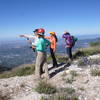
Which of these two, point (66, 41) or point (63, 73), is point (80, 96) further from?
point (66, 41)

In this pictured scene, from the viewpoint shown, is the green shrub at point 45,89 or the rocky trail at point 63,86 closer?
the rocky trail at point 63,86

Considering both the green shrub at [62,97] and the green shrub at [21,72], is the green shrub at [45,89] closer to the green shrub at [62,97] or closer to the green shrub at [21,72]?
the green shrub at [62,97]

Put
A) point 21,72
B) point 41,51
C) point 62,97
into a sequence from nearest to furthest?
point 62,97
point 41,51
point 21,72

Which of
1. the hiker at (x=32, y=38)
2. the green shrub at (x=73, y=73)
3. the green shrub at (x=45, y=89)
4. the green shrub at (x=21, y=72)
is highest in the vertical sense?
the hiker at (x=32, y=38)

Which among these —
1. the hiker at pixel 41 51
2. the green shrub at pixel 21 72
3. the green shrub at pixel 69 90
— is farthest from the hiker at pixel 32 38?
the green shrub at pixel 69 90

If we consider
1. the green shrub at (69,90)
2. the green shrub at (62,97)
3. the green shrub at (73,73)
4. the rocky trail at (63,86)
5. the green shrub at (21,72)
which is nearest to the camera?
the green shrub at (62,97)

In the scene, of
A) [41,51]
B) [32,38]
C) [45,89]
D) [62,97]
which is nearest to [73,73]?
[41,51]

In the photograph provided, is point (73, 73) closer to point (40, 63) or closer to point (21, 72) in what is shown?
point (40, 63)

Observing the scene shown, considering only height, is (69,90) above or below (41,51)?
below

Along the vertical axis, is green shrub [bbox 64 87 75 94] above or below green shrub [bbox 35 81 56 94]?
below

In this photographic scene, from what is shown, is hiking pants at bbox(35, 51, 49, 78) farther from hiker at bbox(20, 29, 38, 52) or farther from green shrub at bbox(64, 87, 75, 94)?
green shrub at bbox(64, 87, 75, 94)

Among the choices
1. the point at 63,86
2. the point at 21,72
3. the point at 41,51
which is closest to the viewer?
the point at 63,86

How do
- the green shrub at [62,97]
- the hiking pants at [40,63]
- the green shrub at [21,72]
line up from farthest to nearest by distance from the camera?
the green shrub at [21,72]
the hiking pants at [40,63]
the green shrub at [62,97]

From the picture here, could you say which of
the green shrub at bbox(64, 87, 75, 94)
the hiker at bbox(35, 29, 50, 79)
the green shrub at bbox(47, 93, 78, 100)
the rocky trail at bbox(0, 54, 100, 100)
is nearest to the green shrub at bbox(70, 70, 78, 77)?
the rocky trail at bbox(0, 54, 100, 100)
